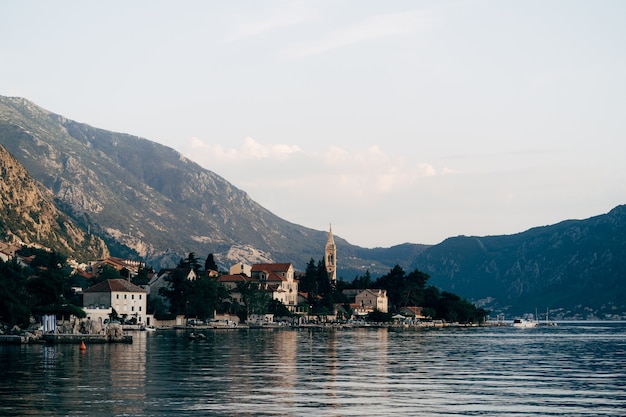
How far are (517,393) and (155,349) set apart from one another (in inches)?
2336

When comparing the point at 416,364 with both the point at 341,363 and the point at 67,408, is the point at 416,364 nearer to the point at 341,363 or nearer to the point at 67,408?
the point at 341,363

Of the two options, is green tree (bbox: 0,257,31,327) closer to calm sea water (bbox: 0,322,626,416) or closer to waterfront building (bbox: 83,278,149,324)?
calm sea water (bbox: 0,322,626,416)

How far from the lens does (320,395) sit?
58.9 m

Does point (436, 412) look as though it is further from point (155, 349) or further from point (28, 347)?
point (28, 347)

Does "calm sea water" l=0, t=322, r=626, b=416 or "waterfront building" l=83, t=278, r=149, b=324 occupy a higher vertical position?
"waterfront building" l=83, t=278, r=149, b=324

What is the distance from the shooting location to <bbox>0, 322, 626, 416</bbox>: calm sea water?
5191cm

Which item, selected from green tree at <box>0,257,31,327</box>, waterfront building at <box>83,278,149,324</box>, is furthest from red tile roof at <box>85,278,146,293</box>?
green tree at <box>0,257,31,327</box>

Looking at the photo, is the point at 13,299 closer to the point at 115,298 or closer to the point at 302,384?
the point at 115,298

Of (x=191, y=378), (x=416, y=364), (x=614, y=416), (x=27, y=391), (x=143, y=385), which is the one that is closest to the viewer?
(x=614, y=416)

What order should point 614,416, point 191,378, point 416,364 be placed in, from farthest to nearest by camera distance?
point 416,364 → point 191,378 → point 614,416

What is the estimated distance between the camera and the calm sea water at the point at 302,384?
51.9 m

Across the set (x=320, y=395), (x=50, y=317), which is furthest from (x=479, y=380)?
(x=50, y=317)

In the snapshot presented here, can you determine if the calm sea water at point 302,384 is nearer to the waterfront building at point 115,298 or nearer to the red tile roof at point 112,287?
the waterfront building at point 115,298

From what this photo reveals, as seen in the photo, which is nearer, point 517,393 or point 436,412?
point 436,412
